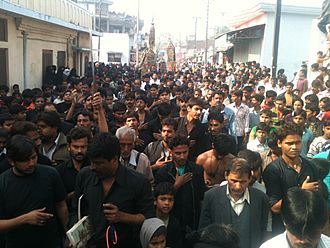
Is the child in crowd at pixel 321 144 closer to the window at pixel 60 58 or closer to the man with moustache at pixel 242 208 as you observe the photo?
the man with moustache at pixel 242 208

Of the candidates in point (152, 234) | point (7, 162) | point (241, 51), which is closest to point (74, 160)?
point (7, 162)

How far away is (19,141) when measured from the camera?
318 centimetres

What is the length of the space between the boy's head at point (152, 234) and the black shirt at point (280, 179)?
1.09 meters

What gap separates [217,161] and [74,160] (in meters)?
1.53

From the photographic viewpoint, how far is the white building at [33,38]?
11.1 m

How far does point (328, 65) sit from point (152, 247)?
10.5m

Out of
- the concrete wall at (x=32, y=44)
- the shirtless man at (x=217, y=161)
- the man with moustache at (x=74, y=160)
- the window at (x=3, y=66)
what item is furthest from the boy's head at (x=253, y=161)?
the window at (x=3, y=66)

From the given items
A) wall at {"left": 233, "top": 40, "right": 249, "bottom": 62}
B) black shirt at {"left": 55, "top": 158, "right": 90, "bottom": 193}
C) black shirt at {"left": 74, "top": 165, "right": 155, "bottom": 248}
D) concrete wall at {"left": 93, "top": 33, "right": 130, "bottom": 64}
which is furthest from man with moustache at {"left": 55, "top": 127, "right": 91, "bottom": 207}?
concrete wall at {"left": 93, "top": 33, "right": 130, "bottom": 64}

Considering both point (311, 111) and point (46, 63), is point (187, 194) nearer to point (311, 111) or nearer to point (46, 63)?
point (311, 111)

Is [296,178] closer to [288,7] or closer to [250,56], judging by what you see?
[288,7]

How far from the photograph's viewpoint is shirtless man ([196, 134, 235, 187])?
14.2 feet

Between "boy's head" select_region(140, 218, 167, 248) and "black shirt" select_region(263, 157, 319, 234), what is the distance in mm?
1092

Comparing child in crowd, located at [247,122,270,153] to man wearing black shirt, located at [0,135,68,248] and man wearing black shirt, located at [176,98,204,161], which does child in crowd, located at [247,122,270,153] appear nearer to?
man wearing black shirt, located at [176,98,204,161]

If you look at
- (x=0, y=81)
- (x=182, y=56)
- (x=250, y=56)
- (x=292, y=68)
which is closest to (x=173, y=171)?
(x=0, y=81)
